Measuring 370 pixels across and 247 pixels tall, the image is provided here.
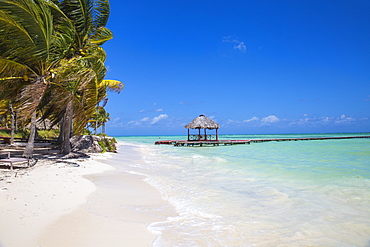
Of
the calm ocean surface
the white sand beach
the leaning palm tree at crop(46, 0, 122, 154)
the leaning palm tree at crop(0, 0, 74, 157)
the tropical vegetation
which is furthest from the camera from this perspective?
the leaning palm tree at crop(46, 0, 122, 154)

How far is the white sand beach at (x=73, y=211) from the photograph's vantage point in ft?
9.28

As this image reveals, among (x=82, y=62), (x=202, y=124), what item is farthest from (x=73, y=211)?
(x=202, y=124)

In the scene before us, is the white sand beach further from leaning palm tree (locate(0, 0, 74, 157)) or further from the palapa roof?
the palapa roof

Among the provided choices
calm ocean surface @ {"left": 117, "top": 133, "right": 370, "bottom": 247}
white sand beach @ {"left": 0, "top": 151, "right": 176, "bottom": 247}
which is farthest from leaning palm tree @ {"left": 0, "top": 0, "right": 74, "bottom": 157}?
calm ocean surface @ {"left": 117, "top": 133, "right": 370, "bottom": 247}

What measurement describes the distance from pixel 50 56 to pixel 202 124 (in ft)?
75.7

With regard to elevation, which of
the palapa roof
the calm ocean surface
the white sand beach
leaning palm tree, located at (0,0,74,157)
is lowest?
the calm ocean surface

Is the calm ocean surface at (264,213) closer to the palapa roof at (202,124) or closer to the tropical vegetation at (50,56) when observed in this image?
the tropical vegetation at (50,56)

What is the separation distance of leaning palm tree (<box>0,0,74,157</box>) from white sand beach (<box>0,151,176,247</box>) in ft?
10.6

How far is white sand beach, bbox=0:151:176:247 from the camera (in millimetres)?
2830

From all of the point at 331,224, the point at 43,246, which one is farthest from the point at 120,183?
the point at 331,224

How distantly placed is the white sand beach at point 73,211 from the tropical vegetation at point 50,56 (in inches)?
130

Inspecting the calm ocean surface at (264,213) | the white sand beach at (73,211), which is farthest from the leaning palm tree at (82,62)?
the calm ocean surface at (264,213)

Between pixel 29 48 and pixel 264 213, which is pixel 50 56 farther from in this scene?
pixel 264 213

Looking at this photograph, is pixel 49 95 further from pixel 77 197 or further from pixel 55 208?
pixel 55 208
